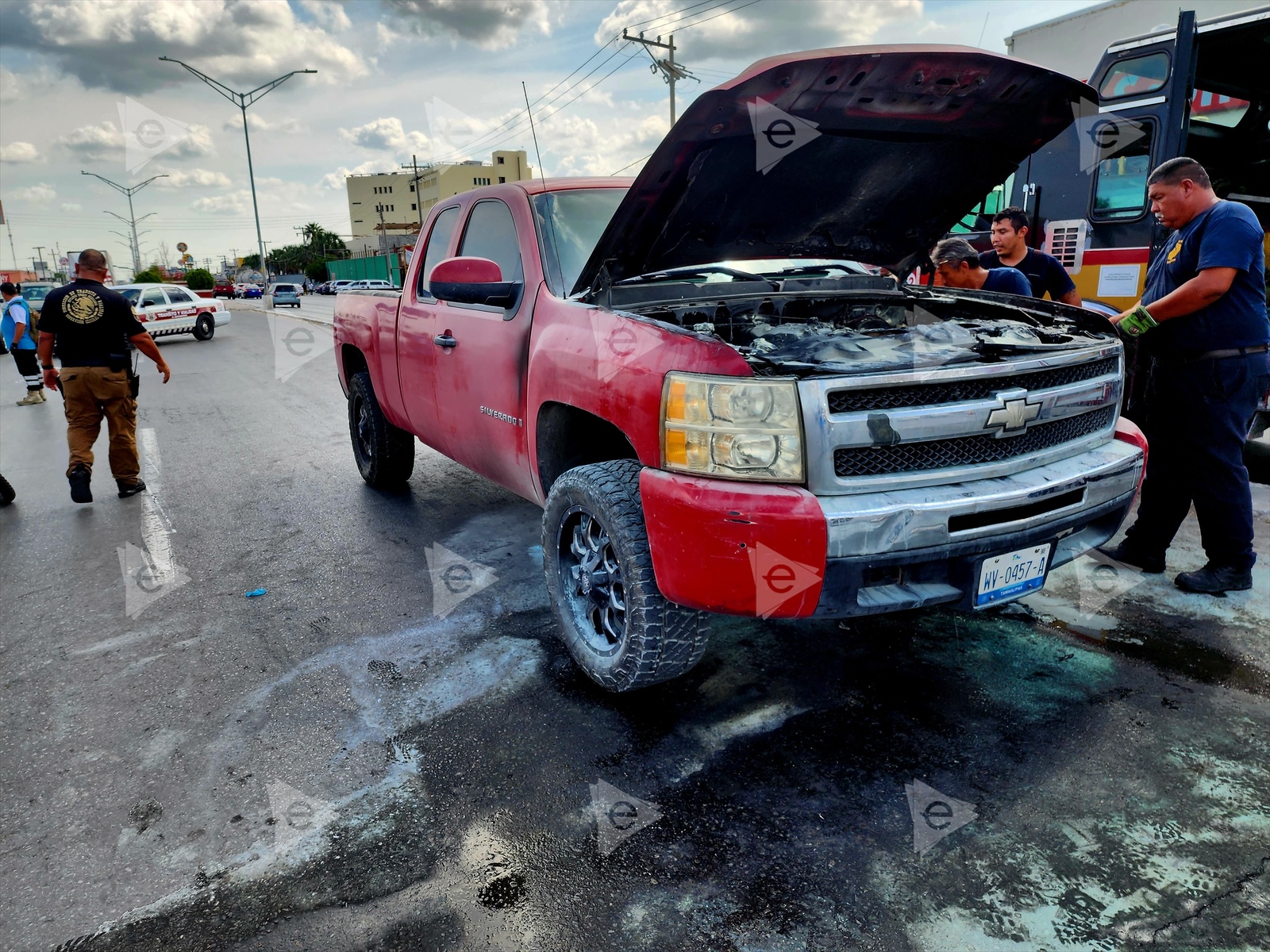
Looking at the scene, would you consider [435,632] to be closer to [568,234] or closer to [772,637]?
[772,637]

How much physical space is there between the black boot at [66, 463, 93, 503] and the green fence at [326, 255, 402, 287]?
44290 millimetres

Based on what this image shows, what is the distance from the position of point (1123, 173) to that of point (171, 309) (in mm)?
20769

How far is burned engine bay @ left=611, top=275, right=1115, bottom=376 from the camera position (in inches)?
101

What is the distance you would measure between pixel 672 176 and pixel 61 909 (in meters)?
2.86

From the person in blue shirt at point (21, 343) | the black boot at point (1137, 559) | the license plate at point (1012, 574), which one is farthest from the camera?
the person in blue shirt at point (21, 343)

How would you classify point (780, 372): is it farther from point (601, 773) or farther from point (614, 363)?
point (601, 773)

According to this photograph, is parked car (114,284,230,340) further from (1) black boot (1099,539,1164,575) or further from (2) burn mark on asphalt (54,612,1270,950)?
(1) black boot (1099,539,1164,575)

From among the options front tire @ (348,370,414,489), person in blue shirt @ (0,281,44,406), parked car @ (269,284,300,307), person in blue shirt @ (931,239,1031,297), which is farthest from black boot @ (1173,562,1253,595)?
parked car @ (269,284,300,307)

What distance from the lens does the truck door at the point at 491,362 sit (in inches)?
136

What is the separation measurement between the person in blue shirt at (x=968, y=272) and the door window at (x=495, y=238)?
2602 mm

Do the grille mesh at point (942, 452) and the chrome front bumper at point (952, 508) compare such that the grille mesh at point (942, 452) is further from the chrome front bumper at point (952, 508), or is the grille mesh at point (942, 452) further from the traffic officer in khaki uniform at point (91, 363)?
the traffic officer in khaki uniform at point (91, 363)

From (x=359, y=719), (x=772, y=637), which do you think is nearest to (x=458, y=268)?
(x=359, y=719)

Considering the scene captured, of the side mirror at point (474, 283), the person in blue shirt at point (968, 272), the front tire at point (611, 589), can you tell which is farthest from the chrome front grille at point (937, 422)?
the person in blue shirt at point (968, 272)

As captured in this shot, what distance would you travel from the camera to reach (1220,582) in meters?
3.79
